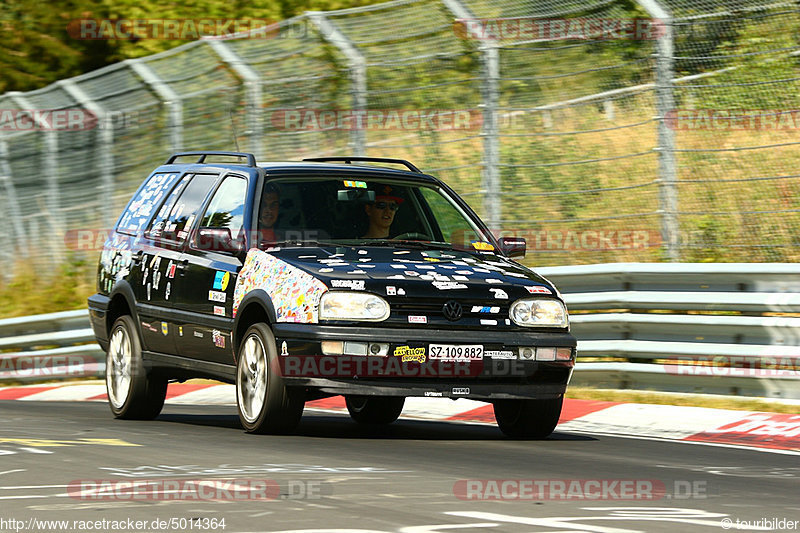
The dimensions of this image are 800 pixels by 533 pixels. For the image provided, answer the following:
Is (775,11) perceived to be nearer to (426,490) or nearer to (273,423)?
(273,423)

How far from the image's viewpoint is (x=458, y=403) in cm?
1238

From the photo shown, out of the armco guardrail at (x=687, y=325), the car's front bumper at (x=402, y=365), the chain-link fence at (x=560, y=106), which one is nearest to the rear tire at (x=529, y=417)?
the car's front bumper at (x=402, y=365)

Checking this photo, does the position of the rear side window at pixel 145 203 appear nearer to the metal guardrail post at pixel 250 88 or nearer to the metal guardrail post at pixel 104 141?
the metal guardrail post at pixel 250 88

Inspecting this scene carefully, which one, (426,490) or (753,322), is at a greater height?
(753,322)

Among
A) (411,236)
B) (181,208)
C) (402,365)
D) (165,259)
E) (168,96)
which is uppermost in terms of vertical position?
(168,96)

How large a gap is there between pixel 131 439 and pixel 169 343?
1421 mm

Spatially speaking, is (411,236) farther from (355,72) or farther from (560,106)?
(355,72)

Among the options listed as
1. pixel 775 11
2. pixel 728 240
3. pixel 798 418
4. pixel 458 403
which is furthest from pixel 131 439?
pixel 775 11

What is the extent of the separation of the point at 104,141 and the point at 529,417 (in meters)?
10.5

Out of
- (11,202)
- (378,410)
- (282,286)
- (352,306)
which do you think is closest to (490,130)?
(378,410)

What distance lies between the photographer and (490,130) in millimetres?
13953

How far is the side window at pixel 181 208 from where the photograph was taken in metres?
11.0

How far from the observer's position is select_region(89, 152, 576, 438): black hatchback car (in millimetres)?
9211

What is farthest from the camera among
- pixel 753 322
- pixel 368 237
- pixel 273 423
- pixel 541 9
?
pixel 541 9
